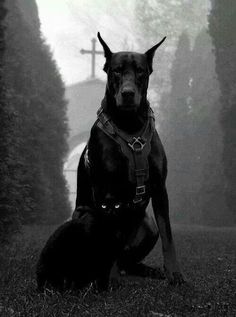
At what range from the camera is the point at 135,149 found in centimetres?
395

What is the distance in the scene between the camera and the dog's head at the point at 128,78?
12.7ft

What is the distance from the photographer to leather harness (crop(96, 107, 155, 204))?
3926 millimetres

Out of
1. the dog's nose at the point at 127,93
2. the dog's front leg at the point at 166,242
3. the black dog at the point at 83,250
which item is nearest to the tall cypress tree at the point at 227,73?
the dog's front leg at the point at 166,242

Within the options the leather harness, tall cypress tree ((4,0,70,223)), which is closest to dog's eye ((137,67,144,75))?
the leather harness

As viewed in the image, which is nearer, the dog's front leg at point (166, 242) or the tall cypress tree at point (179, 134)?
the dog's front leg at point (166, 242)

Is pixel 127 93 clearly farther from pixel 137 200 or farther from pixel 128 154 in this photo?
pixel 137 200

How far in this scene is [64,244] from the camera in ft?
12.8

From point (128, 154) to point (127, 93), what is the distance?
501 mm

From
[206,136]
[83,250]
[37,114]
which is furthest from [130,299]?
[206,136]

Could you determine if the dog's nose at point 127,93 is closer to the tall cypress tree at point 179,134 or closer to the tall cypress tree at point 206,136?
the tall cypress tree at point 206,136

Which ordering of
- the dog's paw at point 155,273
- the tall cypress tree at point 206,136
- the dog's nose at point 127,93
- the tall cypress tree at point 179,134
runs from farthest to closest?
the tall cypress tree at point 179,134 < the tall cypress tree at point 206,136 < the dog's paw at point 155,273 < the dog's nose at point 127,93

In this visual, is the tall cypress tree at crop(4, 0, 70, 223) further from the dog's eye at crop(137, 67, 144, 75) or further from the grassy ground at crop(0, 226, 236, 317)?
the dog's eye at crop(137, 67, 144, 75)

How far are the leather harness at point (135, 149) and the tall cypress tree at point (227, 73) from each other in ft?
38.8

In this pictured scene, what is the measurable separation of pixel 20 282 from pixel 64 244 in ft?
3.77
